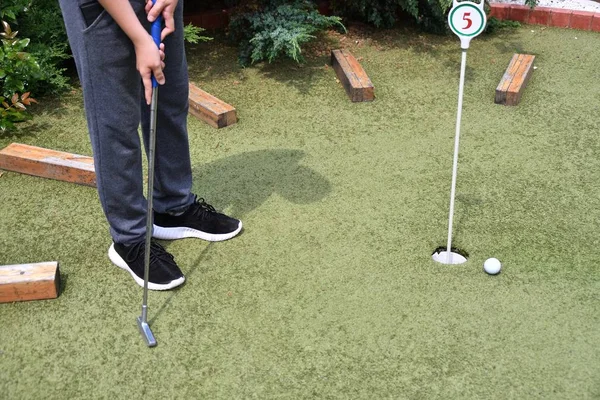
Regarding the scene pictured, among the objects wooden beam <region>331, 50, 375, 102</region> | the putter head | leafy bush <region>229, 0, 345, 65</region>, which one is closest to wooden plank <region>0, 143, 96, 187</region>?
the putter head

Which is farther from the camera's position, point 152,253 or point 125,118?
point 152,253

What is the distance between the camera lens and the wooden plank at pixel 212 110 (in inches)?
159

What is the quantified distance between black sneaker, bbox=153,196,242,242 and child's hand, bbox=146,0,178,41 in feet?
2.77

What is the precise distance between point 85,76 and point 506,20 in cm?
377

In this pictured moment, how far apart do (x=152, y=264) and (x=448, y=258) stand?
46.5 inches

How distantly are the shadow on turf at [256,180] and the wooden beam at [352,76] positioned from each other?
690 mm

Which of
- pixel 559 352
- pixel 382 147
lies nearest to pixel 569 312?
pixel 559 352

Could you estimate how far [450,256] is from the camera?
3.00 m

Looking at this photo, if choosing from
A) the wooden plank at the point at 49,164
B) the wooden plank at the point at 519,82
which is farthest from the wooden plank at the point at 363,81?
the wooden plank at the point at 49,164

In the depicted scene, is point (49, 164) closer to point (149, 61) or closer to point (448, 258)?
point (149, 61)

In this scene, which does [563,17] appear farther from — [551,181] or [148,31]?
[148,31]

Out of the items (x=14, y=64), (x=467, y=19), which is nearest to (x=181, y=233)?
(x=467, y=19)

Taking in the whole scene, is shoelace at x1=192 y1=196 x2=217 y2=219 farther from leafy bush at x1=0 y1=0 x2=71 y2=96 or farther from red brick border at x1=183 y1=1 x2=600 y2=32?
red brick border at x1=183 y1=1 x2=600 y2=32

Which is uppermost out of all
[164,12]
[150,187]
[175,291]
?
[164,12]
